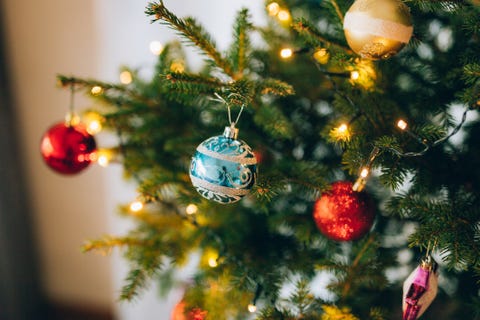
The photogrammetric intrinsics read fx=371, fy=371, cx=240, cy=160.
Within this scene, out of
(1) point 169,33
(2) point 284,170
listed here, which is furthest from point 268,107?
(1) point 169,33

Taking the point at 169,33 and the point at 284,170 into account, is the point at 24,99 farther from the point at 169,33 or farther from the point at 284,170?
the point at 284,170

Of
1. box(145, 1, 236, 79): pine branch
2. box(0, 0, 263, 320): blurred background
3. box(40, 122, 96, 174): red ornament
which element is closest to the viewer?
box(145, 1, 236, 79): pine branch

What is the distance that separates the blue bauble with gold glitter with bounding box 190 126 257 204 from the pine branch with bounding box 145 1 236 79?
129 mm

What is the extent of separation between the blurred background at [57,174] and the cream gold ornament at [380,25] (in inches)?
25.3

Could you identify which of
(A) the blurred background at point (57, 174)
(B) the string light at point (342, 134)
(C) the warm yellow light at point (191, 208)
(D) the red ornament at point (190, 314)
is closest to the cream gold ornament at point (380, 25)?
(B) the string light at point (342, 134)

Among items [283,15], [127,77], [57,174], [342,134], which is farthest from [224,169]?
[57,174]

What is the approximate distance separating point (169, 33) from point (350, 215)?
0.86m

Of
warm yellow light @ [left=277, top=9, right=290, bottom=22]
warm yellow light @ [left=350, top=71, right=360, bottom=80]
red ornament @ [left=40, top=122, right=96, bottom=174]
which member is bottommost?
red ornament @ [left=40, top=122, right=96, bottom=174]

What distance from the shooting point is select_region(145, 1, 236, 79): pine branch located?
0.43 m

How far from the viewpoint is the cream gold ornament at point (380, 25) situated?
45 cm

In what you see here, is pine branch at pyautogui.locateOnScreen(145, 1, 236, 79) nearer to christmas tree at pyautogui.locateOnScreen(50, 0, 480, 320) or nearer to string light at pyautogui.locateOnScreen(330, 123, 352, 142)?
christmas tree at pyautogui.locateOnScreen(50, 0, 480, 320)

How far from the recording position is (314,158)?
68 cm

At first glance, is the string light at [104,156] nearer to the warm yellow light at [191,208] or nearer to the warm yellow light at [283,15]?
the warm yellow light at [191,208]

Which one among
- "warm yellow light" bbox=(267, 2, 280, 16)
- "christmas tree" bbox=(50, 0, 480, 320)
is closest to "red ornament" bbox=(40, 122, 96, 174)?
"christmas tree" bbox=(50, 0, 480, 320)
